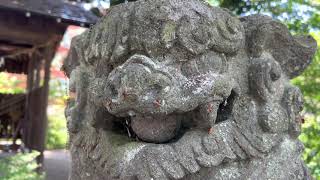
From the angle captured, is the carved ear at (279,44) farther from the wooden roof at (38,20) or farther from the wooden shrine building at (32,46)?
the wooden shrine building at (32,46)

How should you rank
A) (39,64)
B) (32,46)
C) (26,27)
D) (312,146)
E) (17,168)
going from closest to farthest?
(312,146), (17,168), (26,27), (32,46), (39,64)

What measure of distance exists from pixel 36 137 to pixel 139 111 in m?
→ 5.07

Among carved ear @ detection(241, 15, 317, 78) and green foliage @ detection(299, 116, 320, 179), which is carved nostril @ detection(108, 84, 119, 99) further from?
green foliage @ detection(299, 116, 320, 179)

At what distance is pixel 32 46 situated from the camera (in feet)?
21.1

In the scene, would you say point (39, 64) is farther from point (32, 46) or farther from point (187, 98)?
point (187, 98)

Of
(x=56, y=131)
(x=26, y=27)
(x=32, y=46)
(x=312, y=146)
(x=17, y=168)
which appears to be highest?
(x=26, y=27)

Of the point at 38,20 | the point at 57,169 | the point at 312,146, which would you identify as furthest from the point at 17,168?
the point at 57,169

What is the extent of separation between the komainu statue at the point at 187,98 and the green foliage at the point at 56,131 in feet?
29.6

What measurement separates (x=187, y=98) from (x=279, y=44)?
572 millimetres

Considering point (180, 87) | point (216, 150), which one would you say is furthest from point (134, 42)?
point (216, 150)

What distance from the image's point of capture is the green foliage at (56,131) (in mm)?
10594

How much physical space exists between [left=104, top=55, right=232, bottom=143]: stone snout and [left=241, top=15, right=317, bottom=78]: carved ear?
266 mm

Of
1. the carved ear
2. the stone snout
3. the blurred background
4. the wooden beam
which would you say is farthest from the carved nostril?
the wooden beam

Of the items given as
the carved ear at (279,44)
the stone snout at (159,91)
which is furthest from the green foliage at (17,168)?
the carved ear at (279,44)
